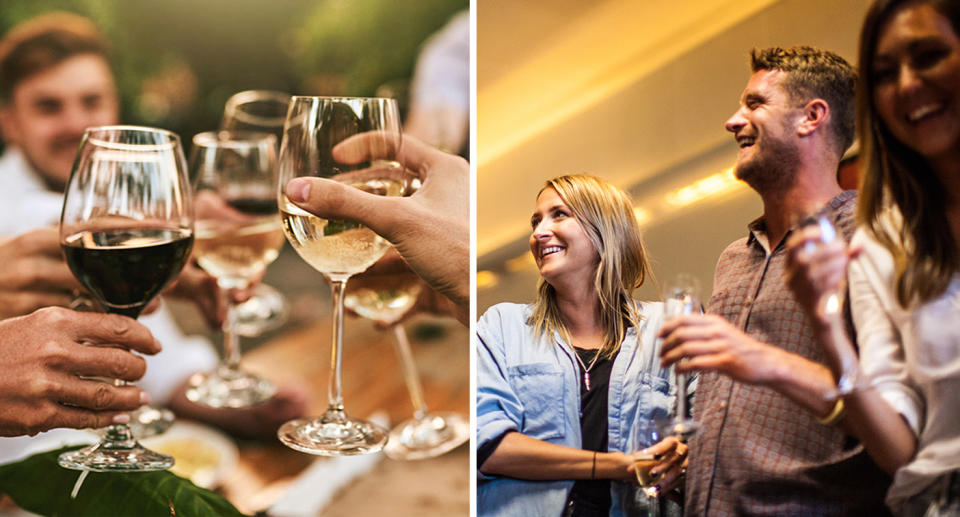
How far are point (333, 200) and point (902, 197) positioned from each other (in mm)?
655

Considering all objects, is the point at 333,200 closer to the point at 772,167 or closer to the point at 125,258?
the point at 125,258

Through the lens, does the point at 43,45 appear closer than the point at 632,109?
No

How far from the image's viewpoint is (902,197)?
0.90 metres

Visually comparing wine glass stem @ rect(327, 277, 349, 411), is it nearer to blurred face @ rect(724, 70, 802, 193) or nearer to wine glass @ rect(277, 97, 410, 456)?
wine glass @ rect(277, 97, 410, 456)

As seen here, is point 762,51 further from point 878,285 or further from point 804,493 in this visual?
point 804,493

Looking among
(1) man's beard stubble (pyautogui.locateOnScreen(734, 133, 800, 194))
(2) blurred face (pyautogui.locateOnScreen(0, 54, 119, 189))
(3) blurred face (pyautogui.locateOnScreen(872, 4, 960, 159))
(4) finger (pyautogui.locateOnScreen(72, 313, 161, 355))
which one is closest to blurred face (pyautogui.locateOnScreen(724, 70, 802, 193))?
(1) man's beard stubble (pyautogui.locateOnScreen(734, 133, 800, 194))

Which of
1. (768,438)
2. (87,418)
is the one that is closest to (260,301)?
(87,418)

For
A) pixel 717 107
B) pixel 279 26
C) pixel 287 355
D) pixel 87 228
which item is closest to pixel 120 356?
pixel 87 228

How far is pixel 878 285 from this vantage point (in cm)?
87

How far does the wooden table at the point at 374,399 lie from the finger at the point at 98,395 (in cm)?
21

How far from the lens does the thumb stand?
913mm

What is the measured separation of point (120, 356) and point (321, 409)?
33 cm

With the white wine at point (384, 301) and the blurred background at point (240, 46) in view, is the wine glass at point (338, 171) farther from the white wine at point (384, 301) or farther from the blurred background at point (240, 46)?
the blurred background at point (240, 46)

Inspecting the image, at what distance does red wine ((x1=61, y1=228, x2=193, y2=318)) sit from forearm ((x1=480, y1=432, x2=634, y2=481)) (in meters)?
0.52
